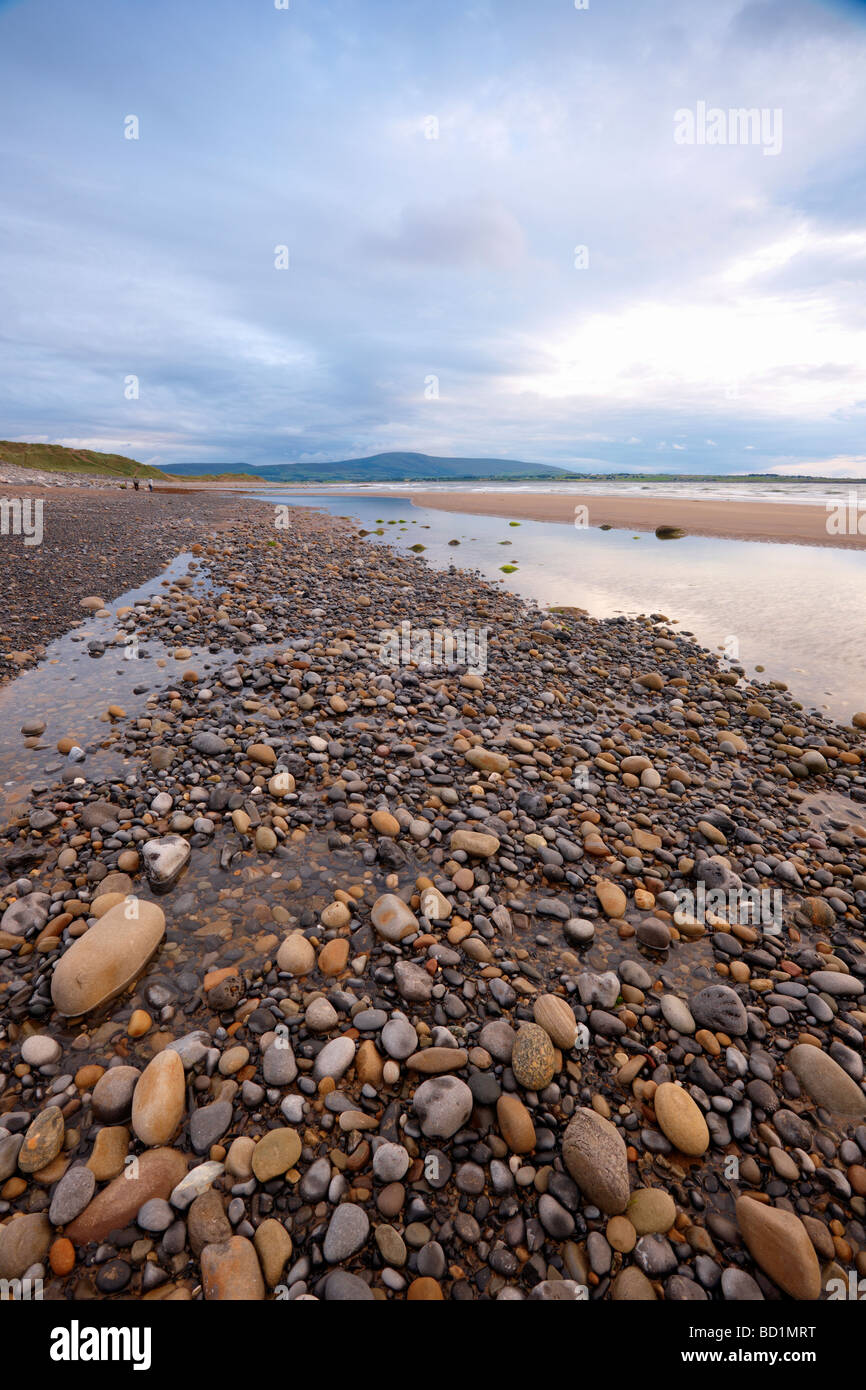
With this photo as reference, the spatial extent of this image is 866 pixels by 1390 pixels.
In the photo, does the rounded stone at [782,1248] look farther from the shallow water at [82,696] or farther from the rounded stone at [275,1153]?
the shallow water at [82,696]

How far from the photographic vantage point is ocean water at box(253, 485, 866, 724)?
32.9 ft

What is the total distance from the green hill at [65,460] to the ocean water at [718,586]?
7408 cm

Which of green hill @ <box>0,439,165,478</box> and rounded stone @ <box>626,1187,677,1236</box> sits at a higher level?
green hill @ <box>0,439,165,478</box>

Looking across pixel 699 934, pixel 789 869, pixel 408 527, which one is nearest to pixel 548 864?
pixel 699 934

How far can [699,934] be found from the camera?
13.1 feet

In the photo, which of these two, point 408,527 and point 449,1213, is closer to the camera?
point 449,1213

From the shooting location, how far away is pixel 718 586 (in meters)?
16.4

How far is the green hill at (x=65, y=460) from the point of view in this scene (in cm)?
7469

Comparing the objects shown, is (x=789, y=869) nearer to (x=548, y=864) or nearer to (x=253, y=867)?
(x=548, y=864)

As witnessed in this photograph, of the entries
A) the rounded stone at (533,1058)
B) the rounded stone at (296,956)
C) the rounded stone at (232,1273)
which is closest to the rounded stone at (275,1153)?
the rounded stone at (232,1273)

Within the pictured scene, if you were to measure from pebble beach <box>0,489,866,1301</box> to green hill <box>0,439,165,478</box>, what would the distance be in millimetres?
85185

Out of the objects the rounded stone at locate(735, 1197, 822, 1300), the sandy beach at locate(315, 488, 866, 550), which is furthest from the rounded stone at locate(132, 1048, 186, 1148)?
the sandy beach at locate(315, 488, 866, 550)

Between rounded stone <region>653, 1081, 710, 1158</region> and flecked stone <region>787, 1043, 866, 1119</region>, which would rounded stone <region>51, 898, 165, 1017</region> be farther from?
flecked stone <region>787, 1043, 866, 1119</region>
